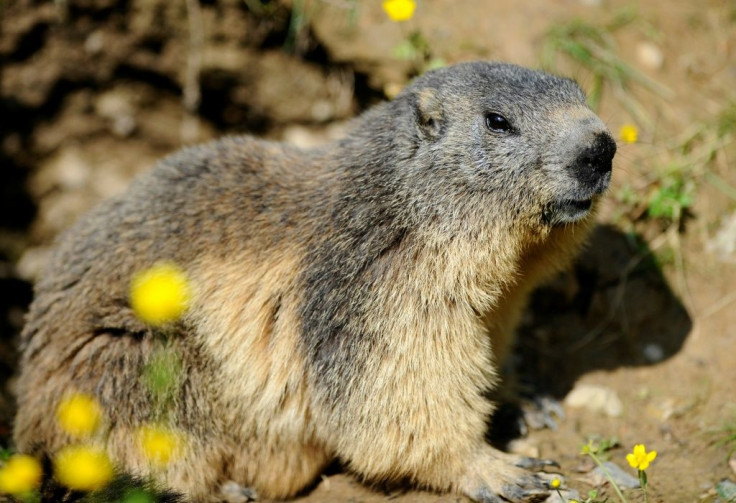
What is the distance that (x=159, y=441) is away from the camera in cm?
490

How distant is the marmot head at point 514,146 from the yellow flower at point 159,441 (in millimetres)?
2382

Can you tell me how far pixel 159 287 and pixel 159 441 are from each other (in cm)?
109

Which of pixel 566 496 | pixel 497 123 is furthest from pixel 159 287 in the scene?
pixel 566 496

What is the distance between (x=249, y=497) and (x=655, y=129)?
520 cm

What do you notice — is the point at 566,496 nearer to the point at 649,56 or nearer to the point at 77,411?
the point at 77,411

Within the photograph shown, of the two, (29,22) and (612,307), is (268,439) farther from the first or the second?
(29,22)

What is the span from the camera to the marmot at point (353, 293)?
475cm

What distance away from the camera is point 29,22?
784 centimetres

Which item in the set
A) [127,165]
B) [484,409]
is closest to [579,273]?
[484,409]

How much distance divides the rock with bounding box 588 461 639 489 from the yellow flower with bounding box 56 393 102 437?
342cm

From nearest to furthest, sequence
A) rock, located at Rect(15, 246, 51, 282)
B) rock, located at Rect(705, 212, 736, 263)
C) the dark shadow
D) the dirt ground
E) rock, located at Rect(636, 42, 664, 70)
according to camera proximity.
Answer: the dirt ground, the dark shadow, rock, located at Rect(705, 212, 736, 263), rock, located at Rect(636, 42, 664, 70), rock, located at Rect(15, 246, 51, 282)

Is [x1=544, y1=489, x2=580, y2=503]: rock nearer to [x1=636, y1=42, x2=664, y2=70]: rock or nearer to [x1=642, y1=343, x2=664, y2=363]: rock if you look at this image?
[x1=642, y1=343, x2=664, y2=363]: rock

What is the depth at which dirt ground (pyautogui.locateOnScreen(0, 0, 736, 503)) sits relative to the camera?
6152 mm

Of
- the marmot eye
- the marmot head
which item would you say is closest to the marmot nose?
the marmot head
